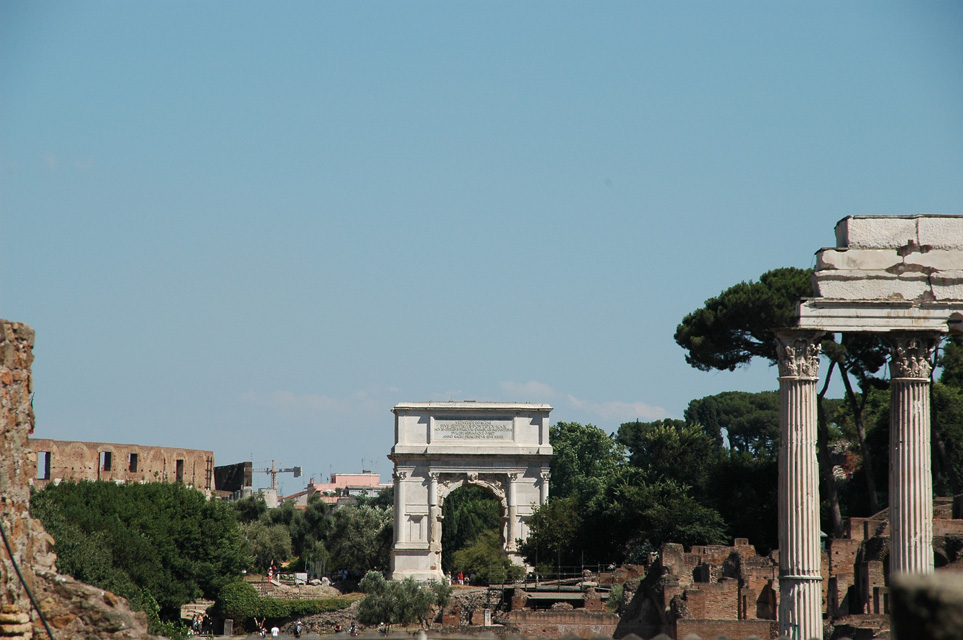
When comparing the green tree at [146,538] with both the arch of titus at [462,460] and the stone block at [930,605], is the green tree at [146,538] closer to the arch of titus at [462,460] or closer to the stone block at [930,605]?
the arch of titus at [462,460]

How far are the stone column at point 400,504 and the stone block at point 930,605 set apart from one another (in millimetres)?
43400

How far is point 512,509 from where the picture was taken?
151 feet

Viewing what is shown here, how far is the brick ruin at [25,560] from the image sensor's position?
855 centimetres

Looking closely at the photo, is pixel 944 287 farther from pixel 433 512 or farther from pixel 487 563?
pixel 433 512

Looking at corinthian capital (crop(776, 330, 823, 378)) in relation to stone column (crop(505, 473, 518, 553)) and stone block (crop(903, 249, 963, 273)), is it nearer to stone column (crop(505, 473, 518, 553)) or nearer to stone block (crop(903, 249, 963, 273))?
stone block (crop(903, 249, 963, 273))

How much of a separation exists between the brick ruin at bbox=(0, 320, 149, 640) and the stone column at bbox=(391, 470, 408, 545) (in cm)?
3713

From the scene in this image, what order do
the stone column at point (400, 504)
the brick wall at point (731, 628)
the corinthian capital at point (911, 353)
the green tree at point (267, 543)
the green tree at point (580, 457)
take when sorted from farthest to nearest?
the green tree at point (580, 457), the green tree at point (267, 543), the stone column at point (400, 504), the brick wall at point (731, 628), the corinthian capital at point (911, 353)

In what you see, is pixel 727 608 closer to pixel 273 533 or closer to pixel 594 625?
pixel 594 625

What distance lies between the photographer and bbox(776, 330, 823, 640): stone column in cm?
1269

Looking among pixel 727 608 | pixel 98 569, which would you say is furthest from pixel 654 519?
pixel 98 569

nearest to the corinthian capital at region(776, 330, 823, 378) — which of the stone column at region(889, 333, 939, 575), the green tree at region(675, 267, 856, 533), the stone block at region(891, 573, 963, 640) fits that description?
the stone column at region(889, 333, 939, 575)

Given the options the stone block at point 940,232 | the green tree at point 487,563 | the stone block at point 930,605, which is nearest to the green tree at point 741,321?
the green tree at point 487,563

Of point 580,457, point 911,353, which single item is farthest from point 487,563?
point 911,353

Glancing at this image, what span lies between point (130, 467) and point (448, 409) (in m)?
14.2
